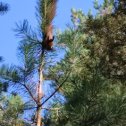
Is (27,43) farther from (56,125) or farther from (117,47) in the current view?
(117,47)

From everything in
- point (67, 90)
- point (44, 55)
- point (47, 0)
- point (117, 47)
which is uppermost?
point (117, 47)

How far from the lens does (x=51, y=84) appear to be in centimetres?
353

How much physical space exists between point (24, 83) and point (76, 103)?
0.53 meters

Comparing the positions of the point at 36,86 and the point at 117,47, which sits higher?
the point at 117,47

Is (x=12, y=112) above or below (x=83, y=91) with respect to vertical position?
below

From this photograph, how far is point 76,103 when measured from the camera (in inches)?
123

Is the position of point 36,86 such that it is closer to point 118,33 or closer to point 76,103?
point 76,103

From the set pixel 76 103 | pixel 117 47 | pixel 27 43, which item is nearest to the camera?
pixel 76 103

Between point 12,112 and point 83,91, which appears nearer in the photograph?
point 83,91

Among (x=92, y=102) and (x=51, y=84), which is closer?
(x=92, y=102)

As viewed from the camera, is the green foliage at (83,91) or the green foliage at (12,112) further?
the green foliage at (12,112)

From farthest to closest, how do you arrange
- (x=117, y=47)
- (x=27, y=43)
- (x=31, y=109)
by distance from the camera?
(x=117, y=47)
(x=27, y=43)
(x=31, y=109)

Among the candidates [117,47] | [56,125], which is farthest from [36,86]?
[117,47]

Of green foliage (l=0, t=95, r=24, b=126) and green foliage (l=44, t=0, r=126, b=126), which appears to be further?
green foliage (l=0, t=95, r=24, b=126)
